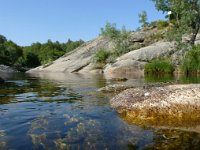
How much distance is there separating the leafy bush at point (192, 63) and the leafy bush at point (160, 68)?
4487 millimetres

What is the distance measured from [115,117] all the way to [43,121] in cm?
246

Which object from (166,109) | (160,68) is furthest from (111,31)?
(166,109)

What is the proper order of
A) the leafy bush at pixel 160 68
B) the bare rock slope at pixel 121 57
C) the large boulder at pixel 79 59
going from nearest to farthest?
the leafy bush at pixel 160 68 < the bare rock slope at pixel 121 57 < the large boulder at pixel 79 59

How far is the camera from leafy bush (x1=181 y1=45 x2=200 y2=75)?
3950 centimetres

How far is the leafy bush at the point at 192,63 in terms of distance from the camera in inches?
1555

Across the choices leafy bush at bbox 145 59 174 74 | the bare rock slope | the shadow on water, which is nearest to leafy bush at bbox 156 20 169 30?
the bare rock slope

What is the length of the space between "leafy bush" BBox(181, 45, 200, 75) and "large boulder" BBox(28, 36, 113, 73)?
1063 inches

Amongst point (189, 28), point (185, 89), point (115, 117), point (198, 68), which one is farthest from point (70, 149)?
point (189, 28)

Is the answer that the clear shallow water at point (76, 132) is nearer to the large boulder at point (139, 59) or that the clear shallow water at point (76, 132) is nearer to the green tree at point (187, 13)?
the green tree at point (187, 13)

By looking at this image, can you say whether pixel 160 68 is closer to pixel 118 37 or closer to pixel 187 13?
pixel 187 13

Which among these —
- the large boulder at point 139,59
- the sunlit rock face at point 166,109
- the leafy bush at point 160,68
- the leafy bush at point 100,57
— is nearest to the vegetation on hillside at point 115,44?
the leafy bush at point 100,57

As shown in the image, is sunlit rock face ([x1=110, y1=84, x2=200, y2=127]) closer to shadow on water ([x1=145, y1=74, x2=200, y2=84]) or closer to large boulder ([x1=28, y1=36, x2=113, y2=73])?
shadow on water ([x1=145, y1=74, x2=200, y2=84])

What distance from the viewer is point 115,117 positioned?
36.0 feet

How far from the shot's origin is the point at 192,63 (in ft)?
131
